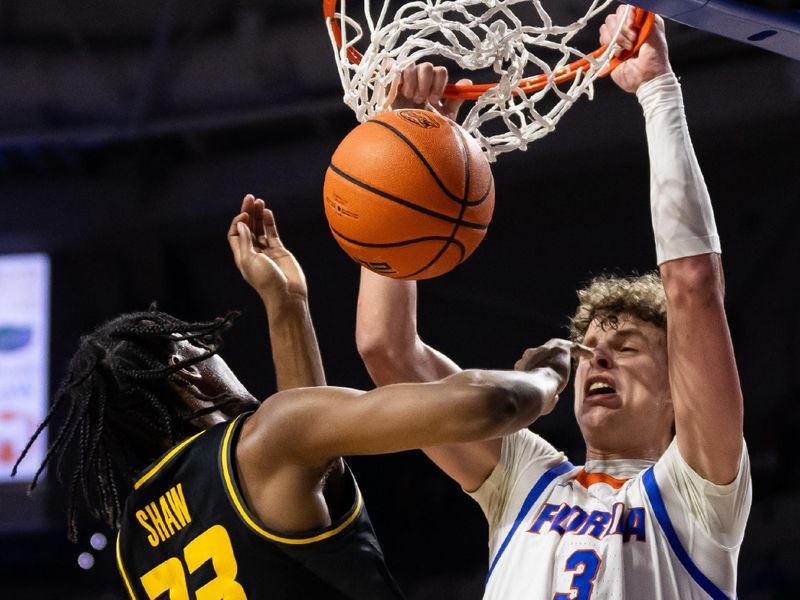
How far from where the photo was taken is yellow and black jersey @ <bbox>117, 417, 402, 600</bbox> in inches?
67.7

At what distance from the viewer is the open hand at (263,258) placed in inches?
87.6

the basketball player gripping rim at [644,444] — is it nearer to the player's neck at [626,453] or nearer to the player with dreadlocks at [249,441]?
the player's neck at [626,453]

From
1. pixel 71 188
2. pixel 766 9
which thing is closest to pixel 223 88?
pixel 71 188

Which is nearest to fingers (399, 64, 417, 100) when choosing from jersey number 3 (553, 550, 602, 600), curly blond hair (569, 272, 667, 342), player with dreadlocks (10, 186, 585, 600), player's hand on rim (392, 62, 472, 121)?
player's hand on rim (392, 62, 472, 121)

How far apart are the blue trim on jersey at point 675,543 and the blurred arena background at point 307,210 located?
11.5 ft

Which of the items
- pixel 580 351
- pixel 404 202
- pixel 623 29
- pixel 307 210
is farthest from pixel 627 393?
pixel 307 210

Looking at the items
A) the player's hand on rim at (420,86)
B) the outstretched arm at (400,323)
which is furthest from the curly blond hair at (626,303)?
the player's hand on rim at (420,86)

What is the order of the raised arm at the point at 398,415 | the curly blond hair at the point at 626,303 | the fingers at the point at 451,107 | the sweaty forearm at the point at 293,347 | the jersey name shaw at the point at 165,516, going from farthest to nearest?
1. the fingers at the point at 451,107
2. the curly blond hair at the point at 626,303
3. the sweaty forearm at the point at 293,347
4. the jersey name shaw at the point at 165,516
5. the raised arm at the point at 398,415

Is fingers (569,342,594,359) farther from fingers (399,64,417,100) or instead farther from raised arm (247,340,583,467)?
fingers (399,64,417,100)

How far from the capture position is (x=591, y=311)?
7.94 feet

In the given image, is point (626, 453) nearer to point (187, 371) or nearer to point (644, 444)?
point (644, 444)

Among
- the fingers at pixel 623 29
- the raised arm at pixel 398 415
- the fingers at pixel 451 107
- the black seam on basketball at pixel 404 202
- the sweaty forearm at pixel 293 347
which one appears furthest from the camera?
the fingers at pixel 451 107

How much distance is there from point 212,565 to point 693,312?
3.28ft

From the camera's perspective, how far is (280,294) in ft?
7.27
